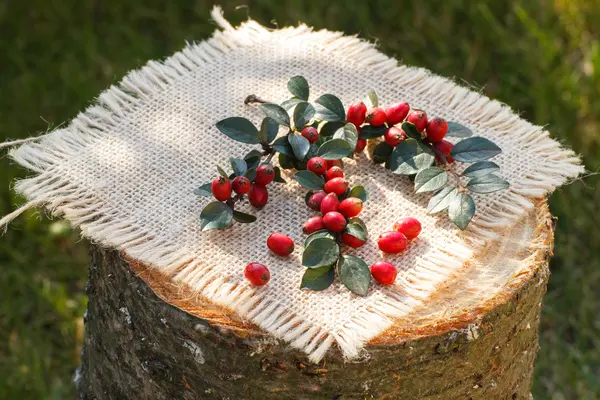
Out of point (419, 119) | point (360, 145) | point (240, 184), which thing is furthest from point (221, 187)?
point (419, 119)

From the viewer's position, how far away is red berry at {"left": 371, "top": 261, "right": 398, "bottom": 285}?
1571 mm

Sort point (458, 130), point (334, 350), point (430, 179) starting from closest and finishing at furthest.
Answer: point (334, 350) → point (430, 179) → point (458, 130)

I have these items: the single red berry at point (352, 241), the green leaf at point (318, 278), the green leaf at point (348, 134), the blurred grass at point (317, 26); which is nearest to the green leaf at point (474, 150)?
the green leaf at point (348, 134)

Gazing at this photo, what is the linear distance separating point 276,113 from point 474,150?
44 cm

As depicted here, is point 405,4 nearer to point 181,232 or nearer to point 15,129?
point 15,129

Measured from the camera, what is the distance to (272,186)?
181 centimetres

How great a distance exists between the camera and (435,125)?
181cm

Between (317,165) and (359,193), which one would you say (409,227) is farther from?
(317,165)

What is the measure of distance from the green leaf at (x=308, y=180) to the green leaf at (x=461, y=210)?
28cm

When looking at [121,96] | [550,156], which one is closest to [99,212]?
[121,96]

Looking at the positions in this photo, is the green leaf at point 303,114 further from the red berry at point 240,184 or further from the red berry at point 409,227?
the red berry at point 409,227

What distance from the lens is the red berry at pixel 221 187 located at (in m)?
1.66

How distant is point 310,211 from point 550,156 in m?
0.58

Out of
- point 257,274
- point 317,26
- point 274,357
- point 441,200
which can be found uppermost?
point 441,200
